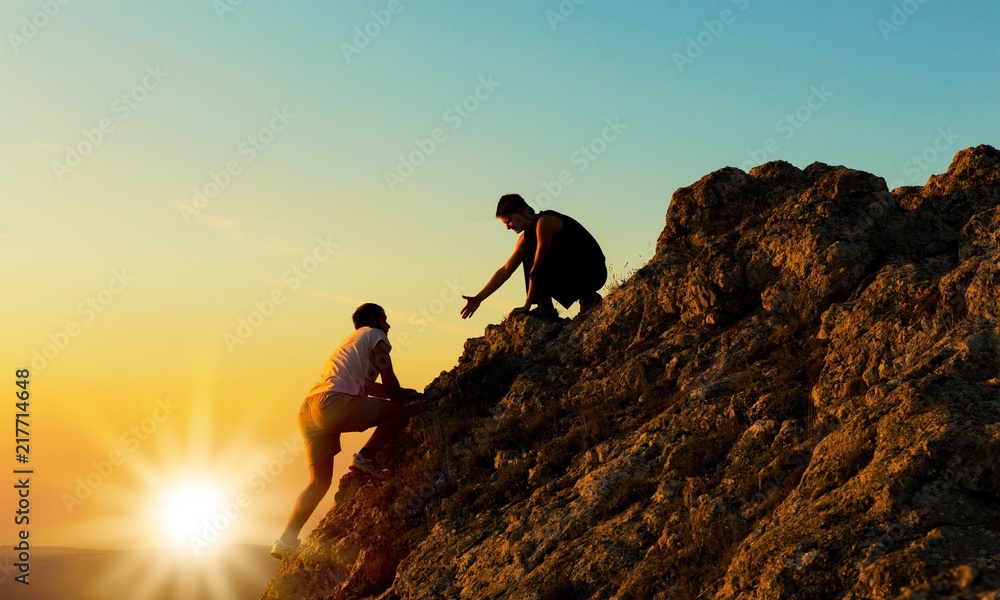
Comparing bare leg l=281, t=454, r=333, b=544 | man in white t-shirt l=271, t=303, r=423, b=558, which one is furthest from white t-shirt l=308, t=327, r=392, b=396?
bare leg l=281, t=454, r=333, b=544

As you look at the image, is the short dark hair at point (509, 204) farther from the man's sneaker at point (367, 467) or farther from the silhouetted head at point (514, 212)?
the man's sneaker at point (367, 467)

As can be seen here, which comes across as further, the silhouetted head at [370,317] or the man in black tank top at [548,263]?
the man in black tank top at [548,263]

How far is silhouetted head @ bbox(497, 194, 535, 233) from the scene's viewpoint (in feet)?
Result: 42.0

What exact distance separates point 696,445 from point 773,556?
239cm

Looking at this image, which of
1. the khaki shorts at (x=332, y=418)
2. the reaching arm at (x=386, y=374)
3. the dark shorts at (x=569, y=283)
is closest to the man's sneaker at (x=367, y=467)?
the khaki shorts at (x=332, y=418)

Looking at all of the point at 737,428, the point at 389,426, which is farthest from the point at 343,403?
the point at 737,428

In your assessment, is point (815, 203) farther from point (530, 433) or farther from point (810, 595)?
point (810, 595)

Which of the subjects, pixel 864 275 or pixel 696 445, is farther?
pixel 864 275

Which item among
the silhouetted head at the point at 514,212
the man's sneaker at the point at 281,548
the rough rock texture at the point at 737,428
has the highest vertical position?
the silhouetted head at the point at 514,212

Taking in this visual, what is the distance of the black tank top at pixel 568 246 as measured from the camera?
42.2 ft

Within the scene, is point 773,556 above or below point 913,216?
below

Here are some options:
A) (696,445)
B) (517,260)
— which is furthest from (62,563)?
(696,445)

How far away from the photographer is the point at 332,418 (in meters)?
11.2

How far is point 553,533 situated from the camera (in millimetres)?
8734
